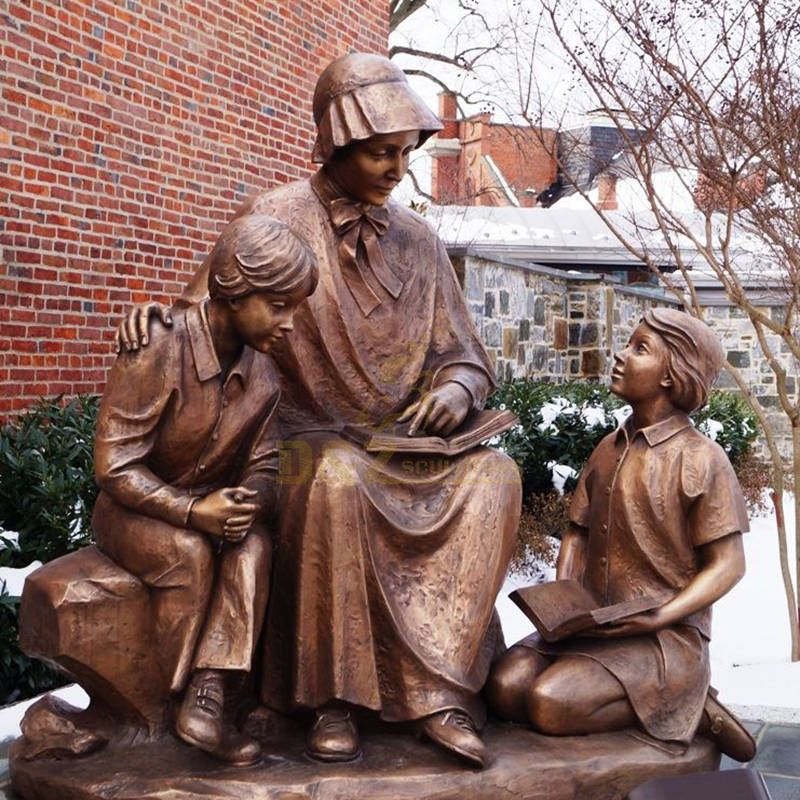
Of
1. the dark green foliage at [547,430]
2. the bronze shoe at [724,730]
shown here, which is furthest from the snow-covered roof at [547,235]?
the bronze shoe at [724,730]

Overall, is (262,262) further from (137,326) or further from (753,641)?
(753,641)

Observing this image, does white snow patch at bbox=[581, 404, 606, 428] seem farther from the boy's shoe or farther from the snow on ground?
the boy's shoe

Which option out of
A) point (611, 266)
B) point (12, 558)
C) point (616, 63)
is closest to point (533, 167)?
point (611, 266)

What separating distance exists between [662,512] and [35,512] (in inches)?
122

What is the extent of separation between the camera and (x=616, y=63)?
19.7 feet

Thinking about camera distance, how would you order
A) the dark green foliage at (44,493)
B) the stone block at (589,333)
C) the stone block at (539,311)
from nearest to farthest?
the dark green foliage at (44,493) < the stone block at (539,311) < the stone block at (589,333)

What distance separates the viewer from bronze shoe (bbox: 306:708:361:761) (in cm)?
277

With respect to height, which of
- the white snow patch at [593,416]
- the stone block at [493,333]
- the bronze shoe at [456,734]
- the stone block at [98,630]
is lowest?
the bronze shoe at [456,734]

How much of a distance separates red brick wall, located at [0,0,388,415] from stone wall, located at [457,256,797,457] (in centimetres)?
212

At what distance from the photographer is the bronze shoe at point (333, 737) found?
9.10 ft

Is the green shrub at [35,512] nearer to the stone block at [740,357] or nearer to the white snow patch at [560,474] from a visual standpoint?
the white snow patch at [560,474]

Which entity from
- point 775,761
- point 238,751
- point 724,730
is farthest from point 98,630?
point 775,761

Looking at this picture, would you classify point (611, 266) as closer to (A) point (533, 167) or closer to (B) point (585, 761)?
(A) point (533, 167)

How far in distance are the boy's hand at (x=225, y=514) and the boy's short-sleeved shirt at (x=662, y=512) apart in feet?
3.30
